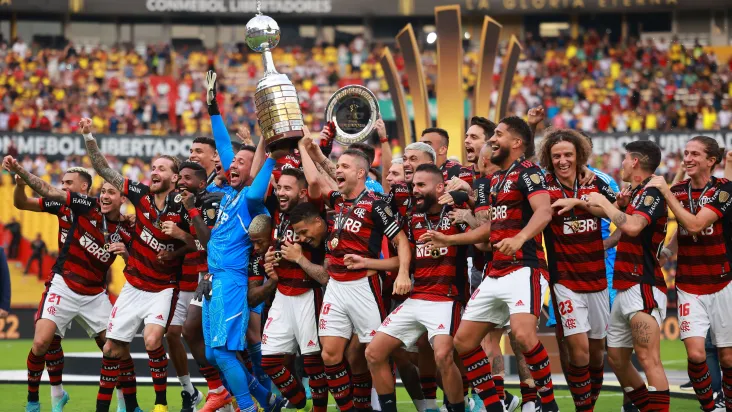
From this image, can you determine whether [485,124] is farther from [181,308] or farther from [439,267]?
[181,308]

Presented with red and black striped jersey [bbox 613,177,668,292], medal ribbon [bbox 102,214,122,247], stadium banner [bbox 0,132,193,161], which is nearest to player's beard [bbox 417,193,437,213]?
red and black striped jersey [bbox 613,177,668,292]

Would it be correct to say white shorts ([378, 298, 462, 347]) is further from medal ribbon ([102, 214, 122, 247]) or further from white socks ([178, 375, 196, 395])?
medal ribbon ([102, 214, 122, 247])

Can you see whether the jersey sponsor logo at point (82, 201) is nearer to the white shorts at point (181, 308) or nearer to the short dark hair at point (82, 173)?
the short dark hair at point (82, 173)

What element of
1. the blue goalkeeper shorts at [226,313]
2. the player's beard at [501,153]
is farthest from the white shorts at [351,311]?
the player's beard at [501,153]

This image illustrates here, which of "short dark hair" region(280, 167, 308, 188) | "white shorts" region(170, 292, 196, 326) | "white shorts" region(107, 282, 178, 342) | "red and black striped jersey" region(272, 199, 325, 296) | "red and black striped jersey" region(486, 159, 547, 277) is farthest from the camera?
"white shorts" region(170, 292, 196, 326)

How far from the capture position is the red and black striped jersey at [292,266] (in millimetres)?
8102

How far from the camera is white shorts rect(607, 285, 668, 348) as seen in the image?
7363mm

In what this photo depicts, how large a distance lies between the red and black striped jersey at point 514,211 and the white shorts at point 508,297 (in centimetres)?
7

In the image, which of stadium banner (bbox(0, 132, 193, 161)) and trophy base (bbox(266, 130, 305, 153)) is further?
stadium banner (bbox(0, 132, 193, 161))

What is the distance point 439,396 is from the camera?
10.8 meters

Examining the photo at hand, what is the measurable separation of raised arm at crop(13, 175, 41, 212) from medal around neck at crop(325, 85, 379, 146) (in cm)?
319

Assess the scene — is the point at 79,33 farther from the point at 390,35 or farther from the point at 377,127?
the point at 377,127

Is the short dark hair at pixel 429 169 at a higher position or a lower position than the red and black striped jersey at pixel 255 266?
higher

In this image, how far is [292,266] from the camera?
8.13 meters
